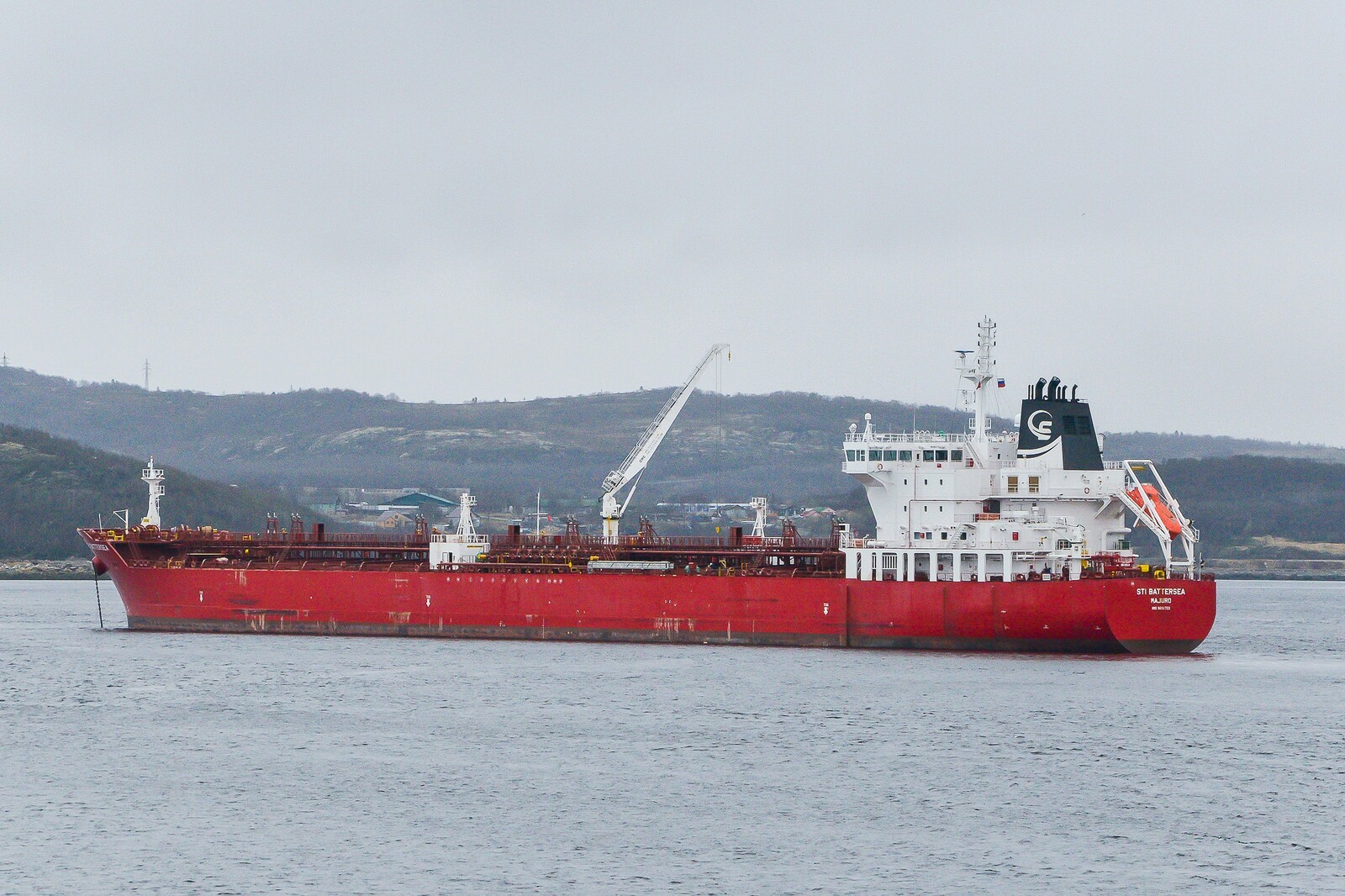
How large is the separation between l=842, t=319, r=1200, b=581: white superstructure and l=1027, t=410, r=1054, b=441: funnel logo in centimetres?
2

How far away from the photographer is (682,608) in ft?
165

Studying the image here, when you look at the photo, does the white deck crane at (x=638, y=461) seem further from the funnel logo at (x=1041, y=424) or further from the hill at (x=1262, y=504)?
the hill at (x=1262, y=504)

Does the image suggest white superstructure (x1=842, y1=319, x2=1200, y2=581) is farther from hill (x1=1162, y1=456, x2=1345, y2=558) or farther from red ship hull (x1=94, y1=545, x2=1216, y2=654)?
hill (x1=1162, y1=456, x2=1345, y2=558)

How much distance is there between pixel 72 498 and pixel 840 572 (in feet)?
351

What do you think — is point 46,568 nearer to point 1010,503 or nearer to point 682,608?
point 682,608

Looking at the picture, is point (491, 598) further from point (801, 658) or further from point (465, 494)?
point (801, 658)

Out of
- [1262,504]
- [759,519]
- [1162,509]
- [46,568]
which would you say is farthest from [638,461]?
[1262,504]

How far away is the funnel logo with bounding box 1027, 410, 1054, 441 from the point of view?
157 feet

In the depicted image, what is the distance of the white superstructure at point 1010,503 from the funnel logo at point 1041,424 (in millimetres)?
24

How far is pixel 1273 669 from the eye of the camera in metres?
49.8

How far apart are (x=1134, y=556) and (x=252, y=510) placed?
113 metres

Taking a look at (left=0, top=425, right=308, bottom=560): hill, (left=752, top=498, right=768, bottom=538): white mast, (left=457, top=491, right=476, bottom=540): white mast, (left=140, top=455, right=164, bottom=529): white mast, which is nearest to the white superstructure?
(left=752, top=498, right=768, bottom=538): white mast

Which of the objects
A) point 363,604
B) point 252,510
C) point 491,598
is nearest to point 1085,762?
point 491,598

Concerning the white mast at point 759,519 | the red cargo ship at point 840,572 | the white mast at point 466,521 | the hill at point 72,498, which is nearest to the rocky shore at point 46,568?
the hill at point 72,498
